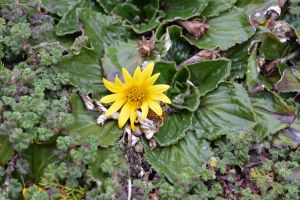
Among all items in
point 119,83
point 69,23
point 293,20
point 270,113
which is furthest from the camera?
point 293,20

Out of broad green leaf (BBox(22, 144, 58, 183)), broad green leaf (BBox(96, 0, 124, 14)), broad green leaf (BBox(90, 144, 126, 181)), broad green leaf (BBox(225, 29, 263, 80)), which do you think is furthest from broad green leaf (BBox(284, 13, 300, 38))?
broad green leaf (BBox(22, 144, 58, 183))

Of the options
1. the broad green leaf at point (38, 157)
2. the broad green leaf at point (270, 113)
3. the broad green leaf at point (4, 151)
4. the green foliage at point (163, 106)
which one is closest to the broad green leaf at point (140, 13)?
the green foliage at point (163, 106)

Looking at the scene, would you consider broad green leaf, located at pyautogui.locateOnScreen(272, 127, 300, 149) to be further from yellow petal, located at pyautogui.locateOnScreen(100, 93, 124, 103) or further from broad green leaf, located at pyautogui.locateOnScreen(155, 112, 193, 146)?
yellow petal, located at pyautogui.locateOnScreen(100, 93, 124, 103)

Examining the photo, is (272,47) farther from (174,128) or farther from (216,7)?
(174,128)

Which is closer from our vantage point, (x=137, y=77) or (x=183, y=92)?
(x=137, y=77)

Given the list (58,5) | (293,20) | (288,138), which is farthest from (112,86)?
(293,20)

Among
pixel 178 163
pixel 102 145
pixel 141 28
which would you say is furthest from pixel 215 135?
pixel 141 28
